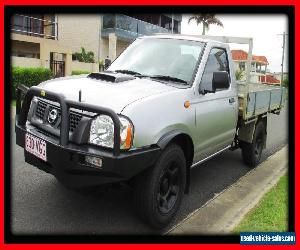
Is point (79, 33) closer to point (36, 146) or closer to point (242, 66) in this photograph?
point (242, 66)

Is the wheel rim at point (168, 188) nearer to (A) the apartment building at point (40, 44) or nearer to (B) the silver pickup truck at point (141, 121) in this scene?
A: (B) the silver pickup truck at point (141, 121)

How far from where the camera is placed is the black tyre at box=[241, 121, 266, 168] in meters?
6.48

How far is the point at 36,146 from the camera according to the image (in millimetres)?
3639

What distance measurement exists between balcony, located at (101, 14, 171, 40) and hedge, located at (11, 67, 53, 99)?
13373 mm

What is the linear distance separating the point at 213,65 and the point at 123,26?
79.9 feet

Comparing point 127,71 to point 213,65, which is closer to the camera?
point 127,71

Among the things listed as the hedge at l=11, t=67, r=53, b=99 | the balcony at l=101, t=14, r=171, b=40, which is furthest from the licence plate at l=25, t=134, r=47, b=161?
the balcony at l=101, t=14, r=171, b=40

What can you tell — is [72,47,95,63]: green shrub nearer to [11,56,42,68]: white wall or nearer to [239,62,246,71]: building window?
[11,56,42,68]: white wall

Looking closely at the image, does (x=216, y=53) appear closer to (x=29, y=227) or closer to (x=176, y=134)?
(x=176, y=134)

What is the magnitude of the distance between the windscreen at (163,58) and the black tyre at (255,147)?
2.40m

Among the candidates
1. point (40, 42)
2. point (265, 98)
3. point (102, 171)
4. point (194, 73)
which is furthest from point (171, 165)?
point (40, 42)

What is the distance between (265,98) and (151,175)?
159 inches

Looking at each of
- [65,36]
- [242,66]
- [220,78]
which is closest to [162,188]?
[220,78]

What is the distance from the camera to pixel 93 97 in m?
3.61
